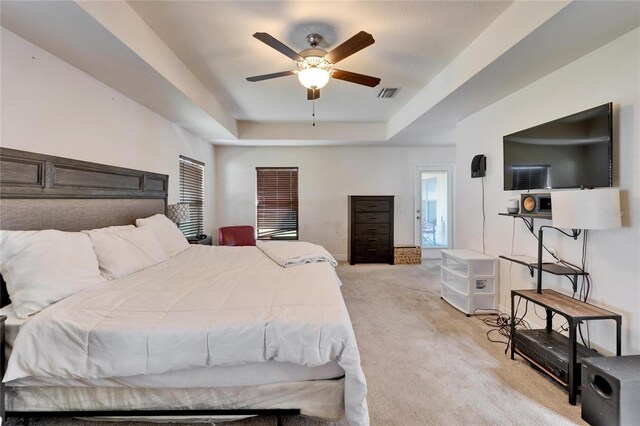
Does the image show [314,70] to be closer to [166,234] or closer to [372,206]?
[166,234]

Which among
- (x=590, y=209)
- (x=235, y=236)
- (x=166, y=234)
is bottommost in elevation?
(x=235, y=236)

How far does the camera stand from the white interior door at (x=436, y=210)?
6203 mm

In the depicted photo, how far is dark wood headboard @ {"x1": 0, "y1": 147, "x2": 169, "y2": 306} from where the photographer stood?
1864 millimetres

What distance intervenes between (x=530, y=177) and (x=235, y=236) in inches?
155

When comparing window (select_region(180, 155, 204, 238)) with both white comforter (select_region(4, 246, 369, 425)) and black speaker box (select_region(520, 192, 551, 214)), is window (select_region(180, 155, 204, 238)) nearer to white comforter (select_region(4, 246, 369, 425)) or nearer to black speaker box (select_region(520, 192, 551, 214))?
white comforter (select_region(4, 246, 369, 425))

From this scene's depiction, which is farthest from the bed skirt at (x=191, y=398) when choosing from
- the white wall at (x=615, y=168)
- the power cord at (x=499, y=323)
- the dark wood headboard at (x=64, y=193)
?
the white wall at (x=615, y=168)

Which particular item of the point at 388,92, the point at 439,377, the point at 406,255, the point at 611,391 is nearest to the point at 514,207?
the point at 611,391

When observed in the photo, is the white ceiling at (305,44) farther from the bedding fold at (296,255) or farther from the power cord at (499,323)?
the power cord at (499,323)

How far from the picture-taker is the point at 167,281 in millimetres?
2041

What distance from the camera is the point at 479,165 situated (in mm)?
3463

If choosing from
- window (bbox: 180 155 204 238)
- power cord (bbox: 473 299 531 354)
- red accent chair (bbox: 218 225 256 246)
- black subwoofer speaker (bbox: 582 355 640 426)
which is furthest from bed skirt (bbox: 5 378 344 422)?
window (bbox: 180 155 204 238)

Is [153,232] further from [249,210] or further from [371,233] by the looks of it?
[371,233]

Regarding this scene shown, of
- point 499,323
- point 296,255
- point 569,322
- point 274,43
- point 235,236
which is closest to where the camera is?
point 569,322

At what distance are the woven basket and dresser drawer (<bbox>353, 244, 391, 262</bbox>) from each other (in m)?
0.17
